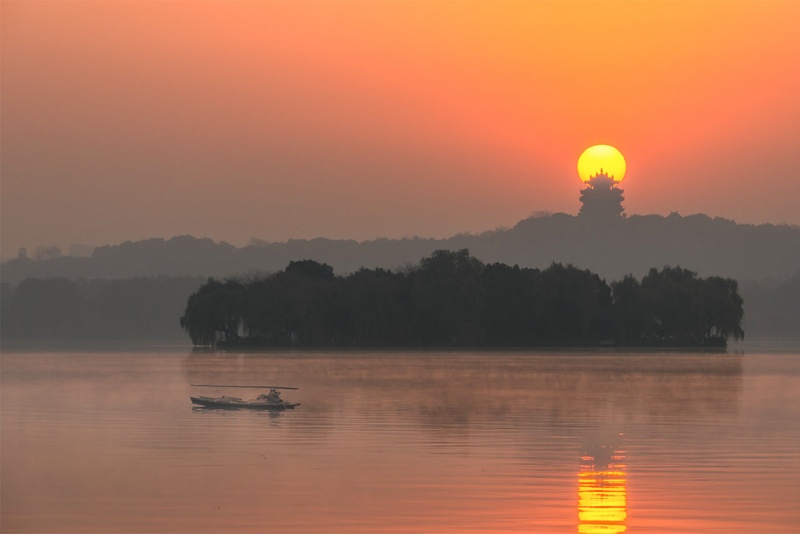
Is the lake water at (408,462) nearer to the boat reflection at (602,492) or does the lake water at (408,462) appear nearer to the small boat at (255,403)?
the boat reflection at (602,492)

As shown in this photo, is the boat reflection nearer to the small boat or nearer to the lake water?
the lake water

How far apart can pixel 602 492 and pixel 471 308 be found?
266 feet

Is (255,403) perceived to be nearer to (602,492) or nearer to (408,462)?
(408,462)

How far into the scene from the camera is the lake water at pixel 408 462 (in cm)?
1742

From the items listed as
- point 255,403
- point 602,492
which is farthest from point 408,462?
point 255,403

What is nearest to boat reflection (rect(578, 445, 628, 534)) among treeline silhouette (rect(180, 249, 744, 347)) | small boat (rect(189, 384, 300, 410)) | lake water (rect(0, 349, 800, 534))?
lake water (rect(0, 349, 800, 534))

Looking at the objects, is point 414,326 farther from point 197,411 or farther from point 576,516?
point 576,516

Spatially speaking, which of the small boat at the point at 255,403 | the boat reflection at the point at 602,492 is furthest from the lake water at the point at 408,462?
the small boat at the point at 255,403

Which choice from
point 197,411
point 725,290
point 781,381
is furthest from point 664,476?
point 725,290

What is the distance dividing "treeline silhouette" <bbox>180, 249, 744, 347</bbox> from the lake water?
52773 mm

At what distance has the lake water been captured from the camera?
17.4 m

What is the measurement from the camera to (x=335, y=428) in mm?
30766

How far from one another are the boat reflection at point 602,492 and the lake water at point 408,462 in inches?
2.3

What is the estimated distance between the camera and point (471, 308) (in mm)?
100562
